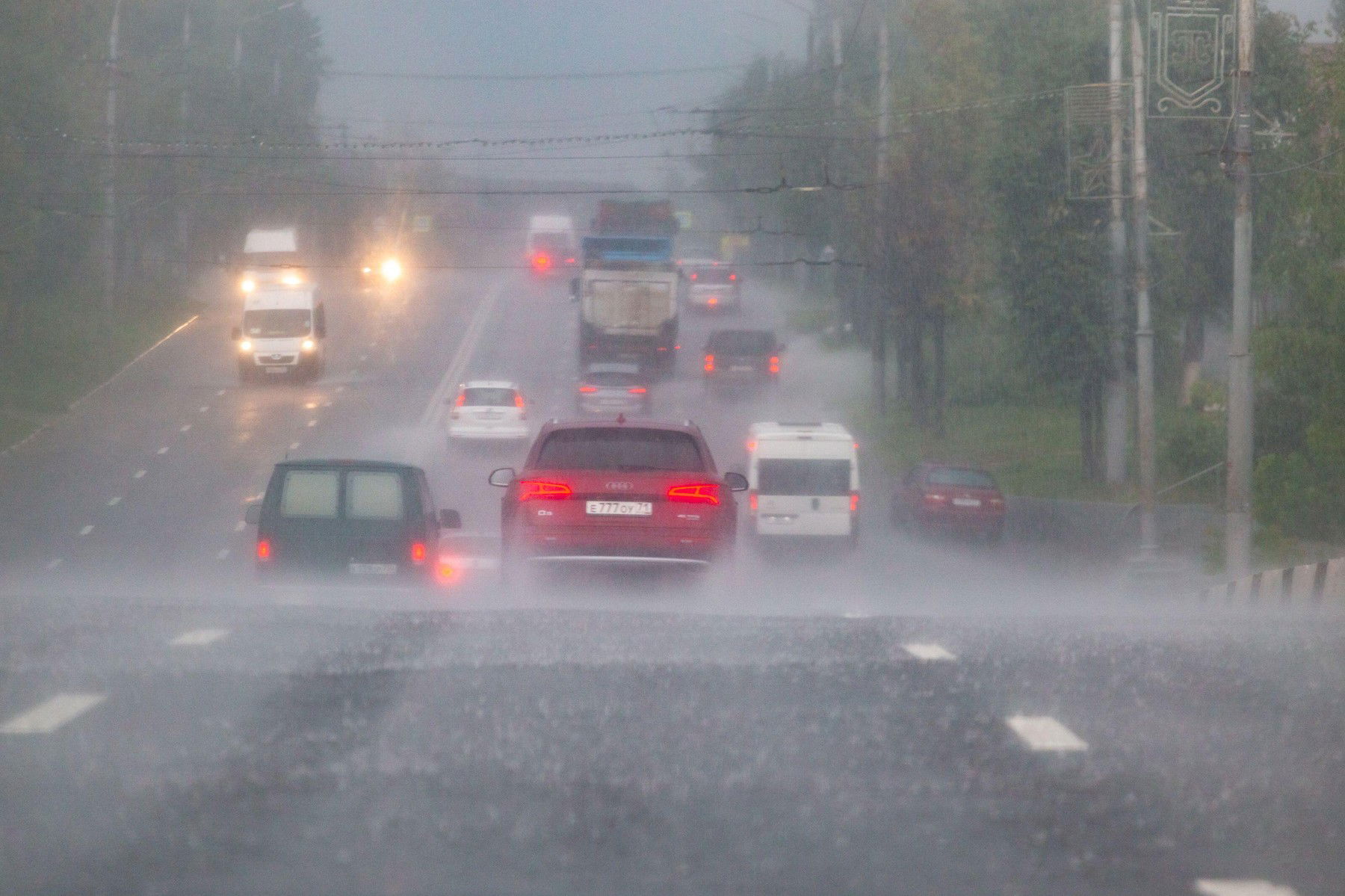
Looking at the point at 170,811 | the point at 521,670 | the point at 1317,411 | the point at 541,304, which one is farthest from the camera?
the point at 541,304

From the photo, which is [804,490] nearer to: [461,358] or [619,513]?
[619,513]

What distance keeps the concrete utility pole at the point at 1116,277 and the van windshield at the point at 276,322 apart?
981 inches

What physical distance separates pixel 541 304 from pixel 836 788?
7504cm

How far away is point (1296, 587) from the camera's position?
1891cm

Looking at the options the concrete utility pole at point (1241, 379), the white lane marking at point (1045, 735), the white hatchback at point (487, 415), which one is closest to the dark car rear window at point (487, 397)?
the white hatchback at point (487, 415)

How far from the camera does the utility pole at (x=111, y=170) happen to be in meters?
62.6

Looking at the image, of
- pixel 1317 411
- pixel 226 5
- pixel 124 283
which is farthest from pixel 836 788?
pixel 226 5

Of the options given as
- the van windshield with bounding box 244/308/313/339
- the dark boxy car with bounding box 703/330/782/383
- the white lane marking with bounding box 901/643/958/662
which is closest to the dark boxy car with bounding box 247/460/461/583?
the white lane marking with bounding box 901/643/958/662

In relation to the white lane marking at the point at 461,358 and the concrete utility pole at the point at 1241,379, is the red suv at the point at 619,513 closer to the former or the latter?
the concrete utility pole at the point at 1241,379

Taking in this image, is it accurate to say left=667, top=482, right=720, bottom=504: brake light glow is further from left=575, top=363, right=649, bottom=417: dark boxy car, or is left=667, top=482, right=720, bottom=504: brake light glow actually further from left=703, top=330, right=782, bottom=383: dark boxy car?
left=703, top=330, right=782, bottom=383: dark boxy car

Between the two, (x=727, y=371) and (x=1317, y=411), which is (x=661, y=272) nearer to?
(x=727, y=371)

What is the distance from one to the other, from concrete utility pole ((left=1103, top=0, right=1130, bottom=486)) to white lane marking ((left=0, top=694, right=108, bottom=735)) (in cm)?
3240

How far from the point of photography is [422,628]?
30.4 feet

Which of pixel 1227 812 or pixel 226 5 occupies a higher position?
pixel 226 5
